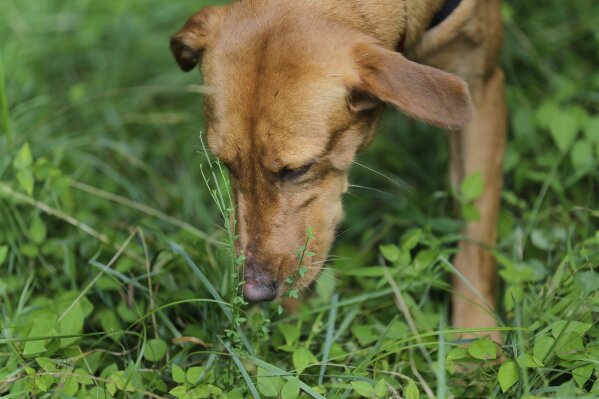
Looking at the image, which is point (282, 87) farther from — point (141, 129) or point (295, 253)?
point (141, 129)

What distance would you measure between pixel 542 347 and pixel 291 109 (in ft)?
3.66

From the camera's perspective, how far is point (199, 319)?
3.22m

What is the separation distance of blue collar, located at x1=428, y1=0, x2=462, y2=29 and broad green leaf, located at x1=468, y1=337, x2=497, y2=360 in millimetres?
1322

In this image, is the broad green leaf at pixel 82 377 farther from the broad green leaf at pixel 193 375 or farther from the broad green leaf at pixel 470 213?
the broad green leaf at pixel 470 213

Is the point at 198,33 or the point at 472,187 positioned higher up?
the point at 198,33

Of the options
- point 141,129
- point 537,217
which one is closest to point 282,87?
point 537,217

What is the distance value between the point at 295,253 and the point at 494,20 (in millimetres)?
1364

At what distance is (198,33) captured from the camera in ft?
10.1

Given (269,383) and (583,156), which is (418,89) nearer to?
(269,383)

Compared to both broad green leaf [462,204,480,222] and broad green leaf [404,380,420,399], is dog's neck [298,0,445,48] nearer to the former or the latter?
broad green leaf [462,204,480,222]

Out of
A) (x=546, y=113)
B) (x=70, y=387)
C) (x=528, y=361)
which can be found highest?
(x=546, y=113)

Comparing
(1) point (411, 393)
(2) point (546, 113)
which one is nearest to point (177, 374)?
(1) point (411, 393)

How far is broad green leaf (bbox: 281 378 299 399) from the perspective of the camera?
2.55 metres

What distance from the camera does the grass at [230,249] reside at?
107 inches
